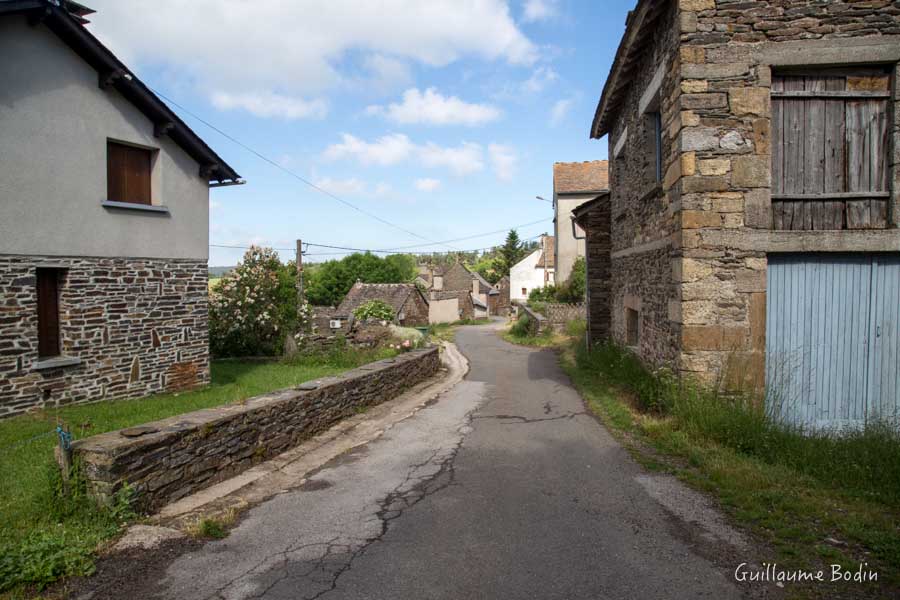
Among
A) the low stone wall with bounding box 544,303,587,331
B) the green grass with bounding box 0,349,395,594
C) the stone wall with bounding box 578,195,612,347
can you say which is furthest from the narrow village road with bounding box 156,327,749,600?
the low stone wall with bounding box 544,303,587,331

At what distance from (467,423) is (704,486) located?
3751 millimetres

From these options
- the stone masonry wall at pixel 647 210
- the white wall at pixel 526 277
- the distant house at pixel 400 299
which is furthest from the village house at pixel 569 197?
the stone masonry wall at pixel 647 210

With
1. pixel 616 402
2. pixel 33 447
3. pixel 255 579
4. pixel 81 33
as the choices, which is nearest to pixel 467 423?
pixel 616 402

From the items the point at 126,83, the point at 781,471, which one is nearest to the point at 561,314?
the point at 126,83

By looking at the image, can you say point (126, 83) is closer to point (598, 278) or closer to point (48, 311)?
point (48, 311)

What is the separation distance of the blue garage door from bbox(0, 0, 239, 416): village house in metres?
10.0

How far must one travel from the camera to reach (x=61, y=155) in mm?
8766

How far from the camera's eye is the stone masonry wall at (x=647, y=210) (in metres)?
7.26

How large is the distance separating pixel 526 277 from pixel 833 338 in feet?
159

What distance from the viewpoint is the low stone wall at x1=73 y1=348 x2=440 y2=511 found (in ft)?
14.7

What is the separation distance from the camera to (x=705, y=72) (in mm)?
6641

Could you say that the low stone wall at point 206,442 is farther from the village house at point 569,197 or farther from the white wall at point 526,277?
the white wall at point 526,277

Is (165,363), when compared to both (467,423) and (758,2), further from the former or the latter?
(758,2)

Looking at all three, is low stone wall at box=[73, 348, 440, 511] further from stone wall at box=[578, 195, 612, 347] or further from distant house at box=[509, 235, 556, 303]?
distant house at box=[509, 235, 556, 303]
